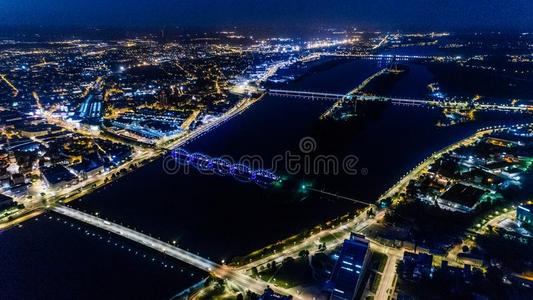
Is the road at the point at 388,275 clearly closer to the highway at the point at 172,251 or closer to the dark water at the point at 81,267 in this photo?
the highway at the point at 172,251

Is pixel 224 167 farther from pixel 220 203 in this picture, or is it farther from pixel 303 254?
pixel 303 254

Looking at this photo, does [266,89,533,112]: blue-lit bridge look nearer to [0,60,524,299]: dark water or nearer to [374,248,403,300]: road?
[0,60,524,299]: dark water

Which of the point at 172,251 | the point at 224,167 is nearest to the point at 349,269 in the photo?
the point at 172,251

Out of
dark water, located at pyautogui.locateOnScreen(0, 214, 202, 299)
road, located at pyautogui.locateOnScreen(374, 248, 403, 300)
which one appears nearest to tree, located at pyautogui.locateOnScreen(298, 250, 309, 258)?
road, located at pyautogui.locateOnScreen(374, 248, 403, 300)

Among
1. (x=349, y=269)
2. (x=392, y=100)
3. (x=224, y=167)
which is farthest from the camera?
(x=392, y=100)

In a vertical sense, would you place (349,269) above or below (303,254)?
above

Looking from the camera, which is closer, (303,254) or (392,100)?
(303,254)
